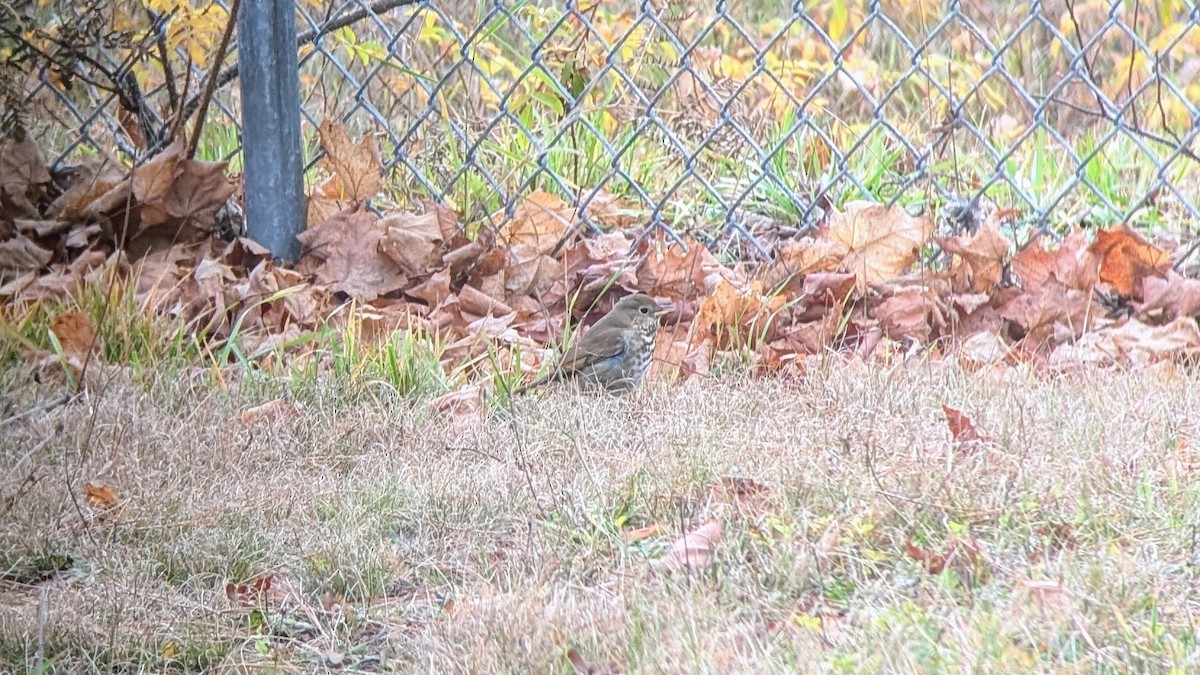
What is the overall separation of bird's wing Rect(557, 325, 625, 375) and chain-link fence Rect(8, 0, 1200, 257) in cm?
73

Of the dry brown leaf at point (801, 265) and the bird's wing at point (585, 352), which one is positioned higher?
the dry brown leaf at point (801, 265)

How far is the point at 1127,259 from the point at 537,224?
68.7 inches

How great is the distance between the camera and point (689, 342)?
165 inches

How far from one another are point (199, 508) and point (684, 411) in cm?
112

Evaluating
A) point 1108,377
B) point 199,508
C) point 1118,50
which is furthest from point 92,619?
point 1118,50

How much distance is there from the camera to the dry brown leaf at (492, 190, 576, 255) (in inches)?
186

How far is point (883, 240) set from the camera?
4.46 metres

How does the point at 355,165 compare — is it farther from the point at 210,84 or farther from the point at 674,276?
the point at 674,276

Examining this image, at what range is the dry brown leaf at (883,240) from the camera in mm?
4438

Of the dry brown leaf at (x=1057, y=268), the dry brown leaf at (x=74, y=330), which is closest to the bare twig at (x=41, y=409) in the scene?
the dry brown leaf at (x=74, y=330)

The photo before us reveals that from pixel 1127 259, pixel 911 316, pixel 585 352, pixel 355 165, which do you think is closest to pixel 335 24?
pixel 355 165

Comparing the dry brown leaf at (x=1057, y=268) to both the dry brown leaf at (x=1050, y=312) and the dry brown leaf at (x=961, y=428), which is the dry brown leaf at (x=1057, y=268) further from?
the dry brown leaf at (x=961, y=428)

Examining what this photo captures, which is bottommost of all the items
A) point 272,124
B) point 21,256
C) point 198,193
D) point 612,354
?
point 612,354

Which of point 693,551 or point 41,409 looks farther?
point 41,409
